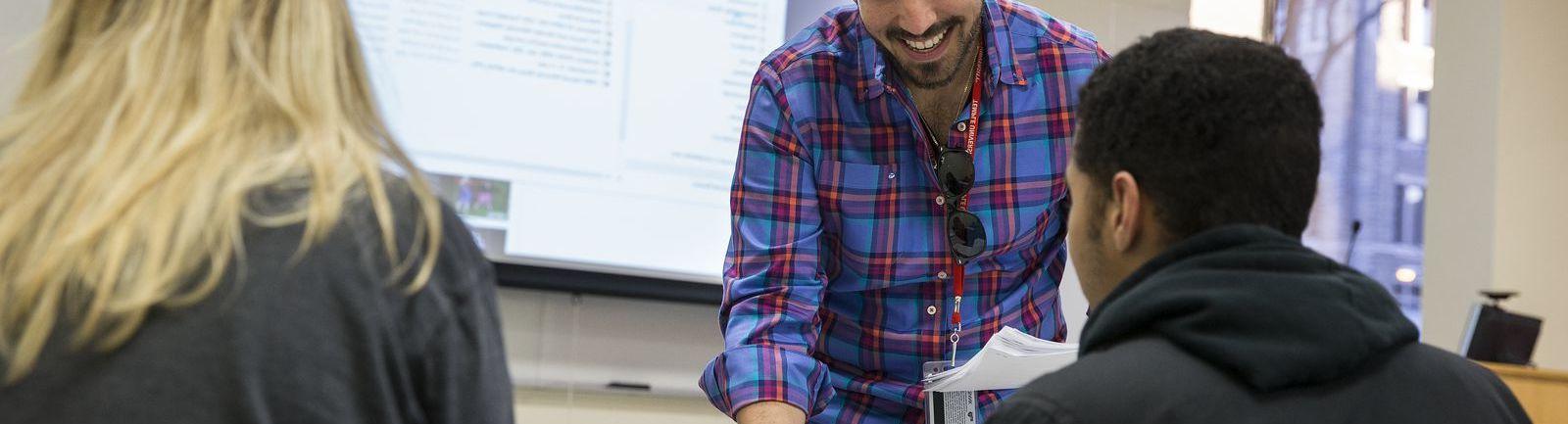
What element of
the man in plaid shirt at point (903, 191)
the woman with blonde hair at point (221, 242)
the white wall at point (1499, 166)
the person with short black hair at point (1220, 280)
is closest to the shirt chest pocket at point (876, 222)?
the man in plaid shirt at point (903, 191)

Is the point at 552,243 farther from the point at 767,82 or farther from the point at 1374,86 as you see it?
the point at 1374,86

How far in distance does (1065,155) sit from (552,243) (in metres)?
1.26

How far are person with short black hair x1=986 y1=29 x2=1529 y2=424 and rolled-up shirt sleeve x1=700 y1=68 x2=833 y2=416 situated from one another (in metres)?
0.51

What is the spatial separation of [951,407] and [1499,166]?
3.10 m

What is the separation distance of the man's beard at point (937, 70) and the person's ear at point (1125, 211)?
64cm

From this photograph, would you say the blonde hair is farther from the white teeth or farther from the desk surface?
the desk surface

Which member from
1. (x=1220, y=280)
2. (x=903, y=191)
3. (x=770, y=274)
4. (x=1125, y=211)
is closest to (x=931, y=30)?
(x=903, y=191)

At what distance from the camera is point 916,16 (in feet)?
5.95

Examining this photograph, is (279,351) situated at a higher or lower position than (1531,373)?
higher

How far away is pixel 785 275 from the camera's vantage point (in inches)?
71.5

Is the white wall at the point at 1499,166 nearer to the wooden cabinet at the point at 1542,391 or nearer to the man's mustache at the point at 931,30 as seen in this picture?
the wooden cabinet at the point at 1542,391

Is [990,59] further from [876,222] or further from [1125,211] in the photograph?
[1125,211]

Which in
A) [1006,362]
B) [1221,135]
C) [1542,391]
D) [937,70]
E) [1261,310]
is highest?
[937,70]

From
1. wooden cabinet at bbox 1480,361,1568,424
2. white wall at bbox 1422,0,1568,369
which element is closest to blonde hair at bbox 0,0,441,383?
wooden cabinet at bbox 1480,361,1568,424
